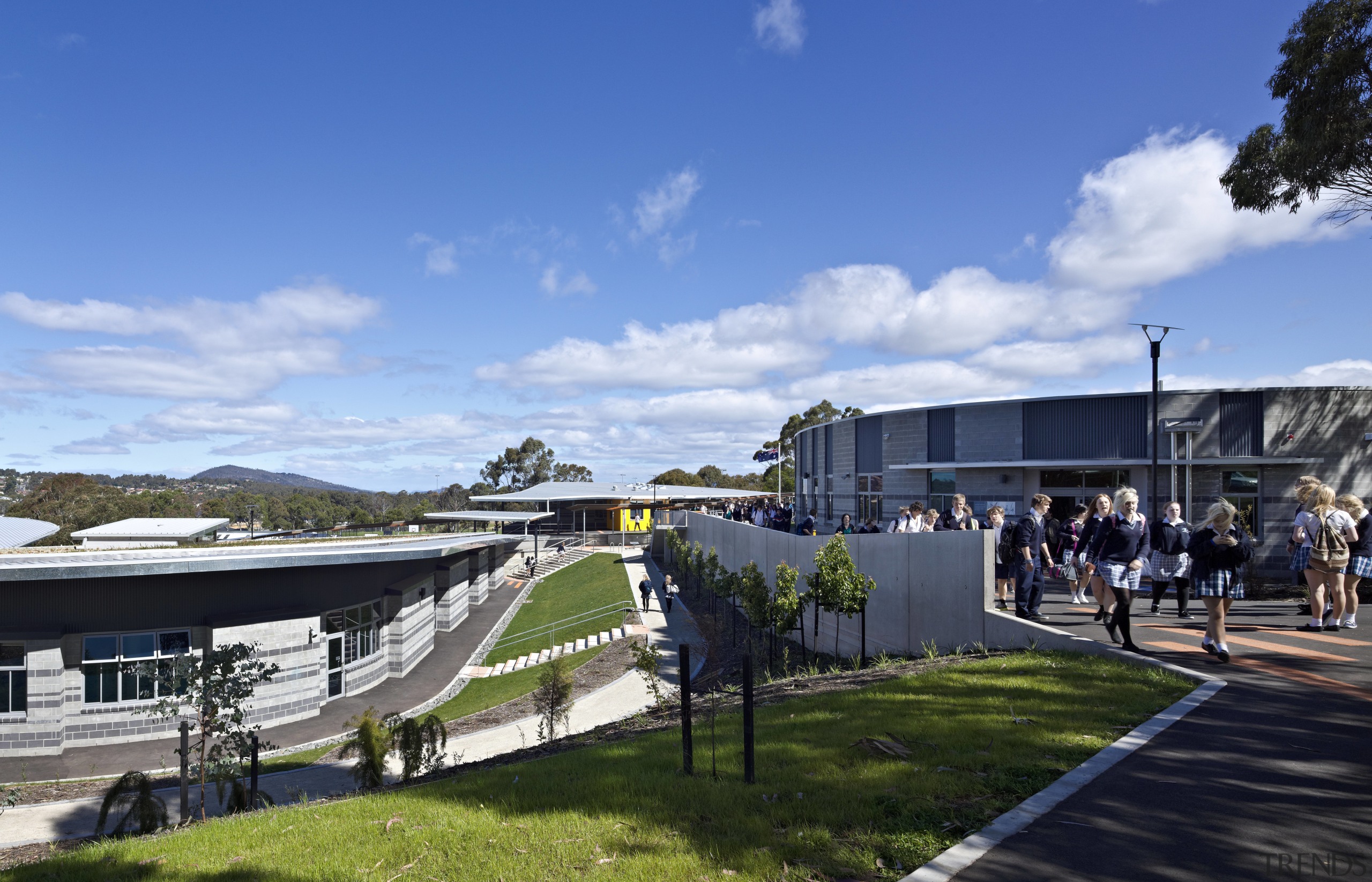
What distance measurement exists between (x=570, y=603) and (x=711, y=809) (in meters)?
30.7

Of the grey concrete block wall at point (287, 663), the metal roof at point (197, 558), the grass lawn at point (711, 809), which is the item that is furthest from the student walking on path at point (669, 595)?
the grass lawn at point (711, 809)

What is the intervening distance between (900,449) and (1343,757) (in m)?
28.8

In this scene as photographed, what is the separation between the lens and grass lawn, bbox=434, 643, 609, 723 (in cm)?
1958

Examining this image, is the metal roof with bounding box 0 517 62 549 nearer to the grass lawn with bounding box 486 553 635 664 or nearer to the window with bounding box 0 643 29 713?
the window with bounding box 0 643 29 713

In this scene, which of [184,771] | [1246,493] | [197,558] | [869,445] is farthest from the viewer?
[869,445]

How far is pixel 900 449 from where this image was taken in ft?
110

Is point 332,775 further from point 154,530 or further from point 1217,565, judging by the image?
point 154,530

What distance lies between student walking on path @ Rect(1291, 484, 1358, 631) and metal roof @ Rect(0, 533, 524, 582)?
18220 millimetres

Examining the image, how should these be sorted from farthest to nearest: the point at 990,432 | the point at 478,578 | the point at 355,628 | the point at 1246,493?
the point at 478,578
the point at 990,432
the point at 1246,493
the point at 355,628

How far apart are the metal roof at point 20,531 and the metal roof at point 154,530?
2.58m

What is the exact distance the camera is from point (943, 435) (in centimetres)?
3112

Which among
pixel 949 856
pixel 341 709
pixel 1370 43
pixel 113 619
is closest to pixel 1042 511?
pixel 949 856

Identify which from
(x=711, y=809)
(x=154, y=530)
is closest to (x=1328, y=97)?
(x=711, y=809)

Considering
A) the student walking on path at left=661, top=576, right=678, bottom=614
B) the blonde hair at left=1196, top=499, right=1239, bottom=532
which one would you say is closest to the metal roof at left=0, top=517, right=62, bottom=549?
the student walking on path at left=661, top=576, right=678, bottom=614
